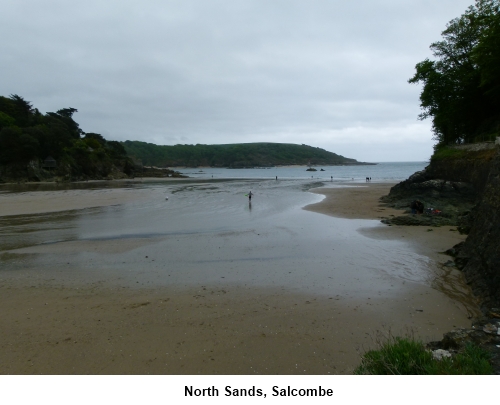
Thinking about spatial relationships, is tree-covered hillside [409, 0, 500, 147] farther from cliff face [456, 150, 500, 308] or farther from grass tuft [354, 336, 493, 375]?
grass tuft [354, 336, 493, 375]

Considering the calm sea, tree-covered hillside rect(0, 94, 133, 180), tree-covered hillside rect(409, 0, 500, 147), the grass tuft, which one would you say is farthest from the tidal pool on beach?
the calm sea

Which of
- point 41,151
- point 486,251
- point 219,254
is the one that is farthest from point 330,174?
point 486,251

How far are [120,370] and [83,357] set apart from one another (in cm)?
71

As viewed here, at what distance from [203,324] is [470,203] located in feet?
65.7

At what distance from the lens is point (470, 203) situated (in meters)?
19.7

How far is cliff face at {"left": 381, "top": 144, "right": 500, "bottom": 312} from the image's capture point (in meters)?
7.36

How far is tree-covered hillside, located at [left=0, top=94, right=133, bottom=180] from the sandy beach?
2582 inches

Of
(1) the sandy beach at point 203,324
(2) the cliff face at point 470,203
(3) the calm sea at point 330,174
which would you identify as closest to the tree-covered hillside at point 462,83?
(2) the cliff face at point 470,203

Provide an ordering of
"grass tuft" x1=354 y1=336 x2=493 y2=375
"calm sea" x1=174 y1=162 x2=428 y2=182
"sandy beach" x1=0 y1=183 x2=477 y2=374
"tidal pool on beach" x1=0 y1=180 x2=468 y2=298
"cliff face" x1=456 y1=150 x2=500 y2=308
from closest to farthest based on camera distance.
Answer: "grass tuft" x1=354 y1=336 x2=493 y2=375 < "sandy beach" x1=0 y1=183 x2=477 y2=374 < "cliff face" x1=456 y1=150 x2=500 y2=308 < "tidal pool on beach" x1=0 y1=180 x2=468 y2=298 < "calm sea" x1=174 y1=162 x2=428 y2=182

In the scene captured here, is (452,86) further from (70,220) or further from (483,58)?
(70,220)

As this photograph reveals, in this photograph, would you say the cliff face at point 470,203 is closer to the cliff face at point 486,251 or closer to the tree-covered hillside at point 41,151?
the cliff face at point 486,251

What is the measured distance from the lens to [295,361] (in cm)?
468

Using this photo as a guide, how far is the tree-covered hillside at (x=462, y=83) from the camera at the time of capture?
26828 mm

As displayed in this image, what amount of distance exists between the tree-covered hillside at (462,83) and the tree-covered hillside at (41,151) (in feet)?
216
